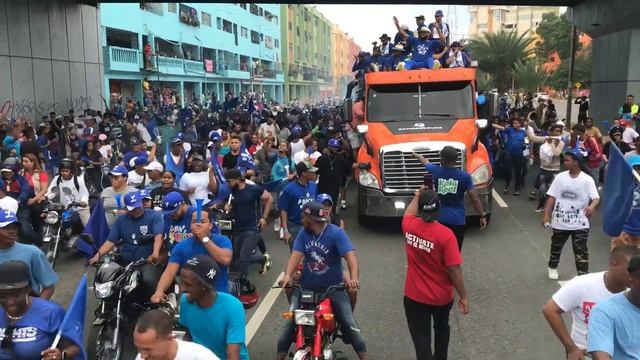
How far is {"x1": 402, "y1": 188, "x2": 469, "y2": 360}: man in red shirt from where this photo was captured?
440 cm

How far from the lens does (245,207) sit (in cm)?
729

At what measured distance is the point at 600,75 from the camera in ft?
70.4

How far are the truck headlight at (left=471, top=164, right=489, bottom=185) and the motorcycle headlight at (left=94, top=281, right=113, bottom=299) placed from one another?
6.50 meters

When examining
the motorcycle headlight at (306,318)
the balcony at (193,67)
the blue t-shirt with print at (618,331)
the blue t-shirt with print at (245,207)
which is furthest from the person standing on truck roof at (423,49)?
the balcony at (193,67)

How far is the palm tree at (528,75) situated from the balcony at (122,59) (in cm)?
2655

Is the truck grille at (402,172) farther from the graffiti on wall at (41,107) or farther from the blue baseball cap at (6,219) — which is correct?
the graffiti on wall at (41,107)

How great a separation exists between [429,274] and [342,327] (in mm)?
876

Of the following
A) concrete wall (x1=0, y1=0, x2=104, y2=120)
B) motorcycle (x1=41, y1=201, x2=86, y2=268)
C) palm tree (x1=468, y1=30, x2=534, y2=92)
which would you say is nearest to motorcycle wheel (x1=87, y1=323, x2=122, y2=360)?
motorcycle (x1=41, y1=201, x2=86, y2=268)

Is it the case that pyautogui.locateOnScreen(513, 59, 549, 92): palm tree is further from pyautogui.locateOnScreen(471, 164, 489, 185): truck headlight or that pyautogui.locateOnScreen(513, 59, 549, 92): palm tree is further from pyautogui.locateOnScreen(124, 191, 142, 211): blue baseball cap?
pyautogui.locateOnScreen(124, 191, 142, 211): blue baseball cap

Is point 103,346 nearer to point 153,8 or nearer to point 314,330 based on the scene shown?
point 314,330

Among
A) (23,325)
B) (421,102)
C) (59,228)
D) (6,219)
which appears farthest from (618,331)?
(421,102)

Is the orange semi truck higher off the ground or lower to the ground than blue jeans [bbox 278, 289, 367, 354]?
higher

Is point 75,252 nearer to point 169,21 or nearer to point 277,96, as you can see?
point 169,21

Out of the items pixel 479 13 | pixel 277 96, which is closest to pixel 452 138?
pixel 277 96
